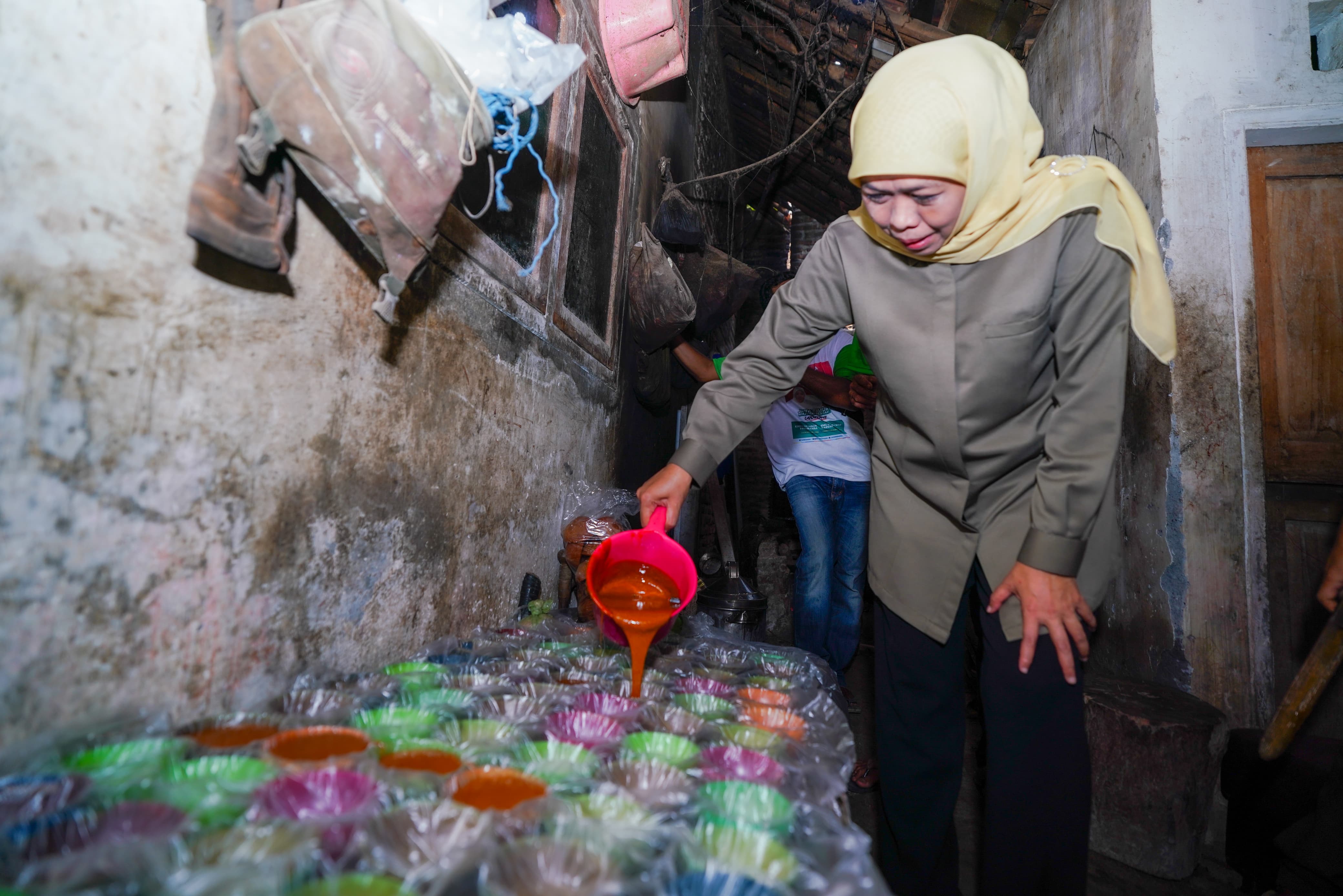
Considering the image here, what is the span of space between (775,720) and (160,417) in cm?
126

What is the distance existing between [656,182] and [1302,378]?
3.50m

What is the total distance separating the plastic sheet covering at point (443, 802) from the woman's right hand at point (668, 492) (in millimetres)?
422

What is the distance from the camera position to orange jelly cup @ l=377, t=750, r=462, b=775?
1.04m

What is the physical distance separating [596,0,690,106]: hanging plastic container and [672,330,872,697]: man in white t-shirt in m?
1.49

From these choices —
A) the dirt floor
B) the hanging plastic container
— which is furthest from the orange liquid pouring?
the hanging plastic container

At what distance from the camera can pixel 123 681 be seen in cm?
104

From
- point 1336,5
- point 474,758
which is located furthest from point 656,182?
point 474,758

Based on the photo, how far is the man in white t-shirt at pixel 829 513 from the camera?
9.91 ft

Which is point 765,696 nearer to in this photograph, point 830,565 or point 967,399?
point 967,399

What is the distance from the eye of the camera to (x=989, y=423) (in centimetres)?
142

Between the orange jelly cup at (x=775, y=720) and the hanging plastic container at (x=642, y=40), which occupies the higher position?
the hanging plastic container at (x=642, y=40)

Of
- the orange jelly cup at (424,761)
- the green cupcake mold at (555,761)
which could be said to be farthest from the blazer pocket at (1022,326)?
the orange jelly cup at (424,761)

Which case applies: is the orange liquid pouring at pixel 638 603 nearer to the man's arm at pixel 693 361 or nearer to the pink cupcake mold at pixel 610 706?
the pink cupcake mold at pixel 610 706

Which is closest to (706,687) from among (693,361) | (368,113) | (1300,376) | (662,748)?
(662,748)
